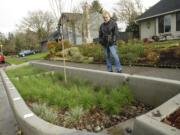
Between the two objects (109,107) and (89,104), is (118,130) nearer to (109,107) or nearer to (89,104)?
(109,107)

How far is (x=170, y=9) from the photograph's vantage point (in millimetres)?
12055

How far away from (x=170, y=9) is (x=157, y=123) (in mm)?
14399

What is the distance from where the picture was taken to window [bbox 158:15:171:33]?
502 inches

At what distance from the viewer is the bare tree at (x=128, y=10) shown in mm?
22562

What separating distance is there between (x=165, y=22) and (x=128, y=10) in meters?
11.5

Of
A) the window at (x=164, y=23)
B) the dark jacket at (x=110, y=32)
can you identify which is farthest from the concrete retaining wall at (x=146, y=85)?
the window at (x=164, y=23)

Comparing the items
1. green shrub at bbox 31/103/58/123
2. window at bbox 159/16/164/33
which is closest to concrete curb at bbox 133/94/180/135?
green shrub at bbox 31/103/58/123

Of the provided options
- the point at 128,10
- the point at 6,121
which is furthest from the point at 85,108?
the point at 128,10

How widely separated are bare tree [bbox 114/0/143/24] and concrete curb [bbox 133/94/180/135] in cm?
2351

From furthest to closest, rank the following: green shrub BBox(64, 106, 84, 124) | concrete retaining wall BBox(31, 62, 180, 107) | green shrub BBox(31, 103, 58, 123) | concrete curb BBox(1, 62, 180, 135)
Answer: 1. concrete retaining wall BBox(31, 62, 180, 107)
2. green shrub BBox(64, 106, 84, 124)
3. green shrub BBox(31, 103, 58, 123)
4. concrete curb BBox(1, 62, 180, 135)

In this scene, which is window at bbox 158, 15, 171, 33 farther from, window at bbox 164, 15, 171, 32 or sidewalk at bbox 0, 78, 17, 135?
sidewalk at bbox 0, 78, 17, 135

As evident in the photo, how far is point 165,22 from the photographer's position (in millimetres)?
13062

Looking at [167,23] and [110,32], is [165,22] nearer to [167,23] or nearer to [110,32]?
[167,23]

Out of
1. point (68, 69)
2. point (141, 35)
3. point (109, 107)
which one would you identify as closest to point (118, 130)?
point (109, 107)
